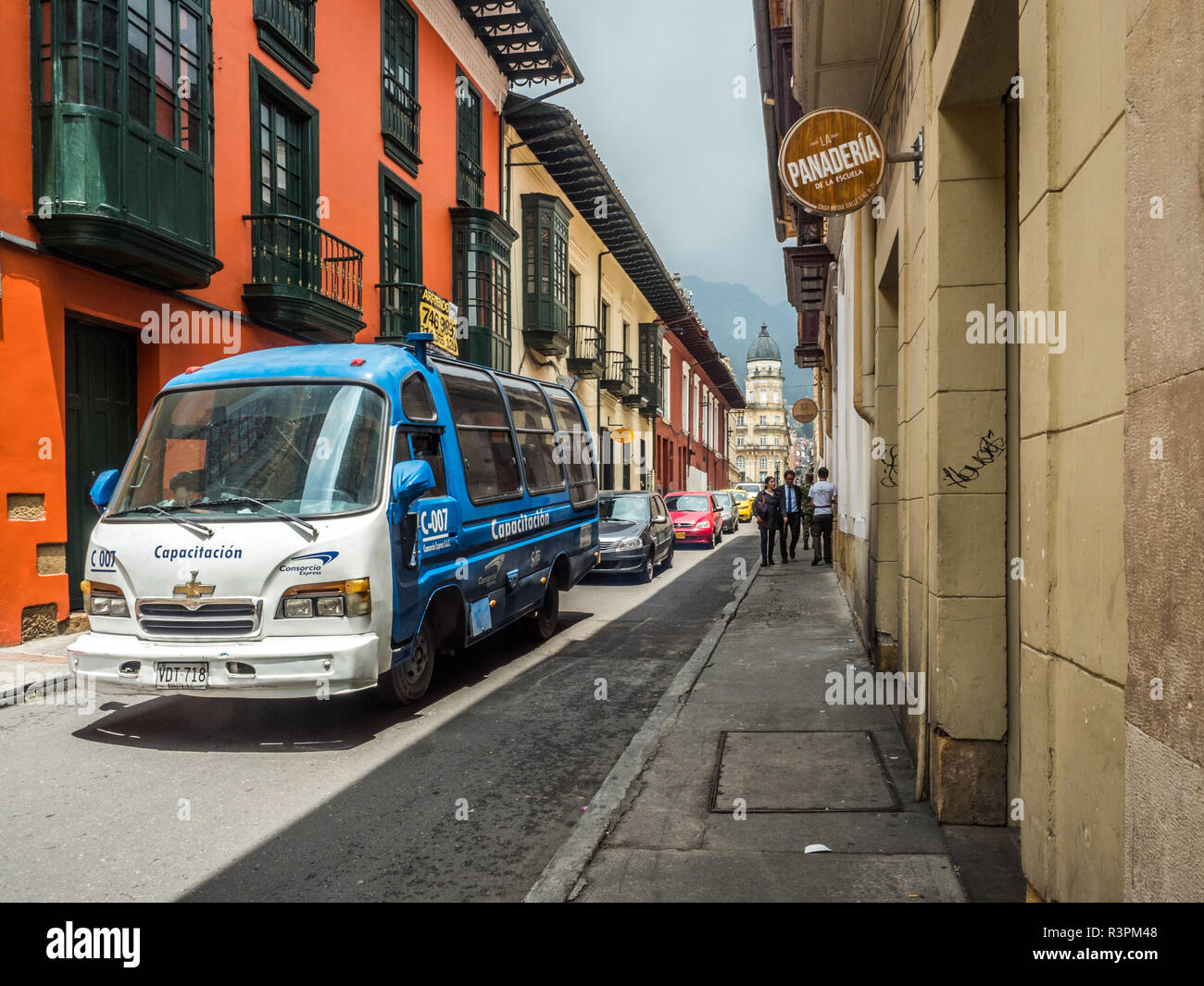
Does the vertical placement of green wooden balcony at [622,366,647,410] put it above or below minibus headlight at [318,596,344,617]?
above

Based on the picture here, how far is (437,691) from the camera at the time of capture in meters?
7.70

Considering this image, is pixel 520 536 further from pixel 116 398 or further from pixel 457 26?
pixel 457 26

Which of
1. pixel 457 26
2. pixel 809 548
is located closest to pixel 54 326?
pixel 457 26

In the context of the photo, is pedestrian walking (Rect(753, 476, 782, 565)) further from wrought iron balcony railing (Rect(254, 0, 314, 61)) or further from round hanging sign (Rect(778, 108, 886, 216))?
round hanging sign (Rect(778, 108, 886, 216))

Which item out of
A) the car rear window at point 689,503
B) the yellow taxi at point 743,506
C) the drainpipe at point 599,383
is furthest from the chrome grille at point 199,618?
the yellow taxi at point 743,506

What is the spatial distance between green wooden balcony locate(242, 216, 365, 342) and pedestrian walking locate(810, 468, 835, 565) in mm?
8878

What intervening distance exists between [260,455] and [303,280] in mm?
7936

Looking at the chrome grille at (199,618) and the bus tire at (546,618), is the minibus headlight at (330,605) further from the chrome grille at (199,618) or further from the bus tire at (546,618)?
the bus tire at (546,618)

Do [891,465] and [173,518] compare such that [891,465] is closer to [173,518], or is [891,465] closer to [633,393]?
[173,518]

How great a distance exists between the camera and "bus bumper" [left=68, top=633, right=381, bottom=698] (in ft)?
19.0

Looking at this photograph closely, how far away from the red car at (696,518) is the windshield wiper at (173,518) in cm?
1676

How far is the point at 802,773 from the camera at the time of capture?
5.30 metres

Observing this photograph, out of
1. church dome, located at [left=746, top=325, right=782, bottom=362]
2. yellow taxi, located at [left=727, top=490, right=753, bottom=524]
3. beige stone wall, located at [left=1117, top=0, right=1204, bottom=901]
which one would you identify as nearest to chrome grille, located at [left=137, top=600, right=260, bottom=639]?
beige stone wall, located at [left=1117, top=0, right=1204, bottom=901]
